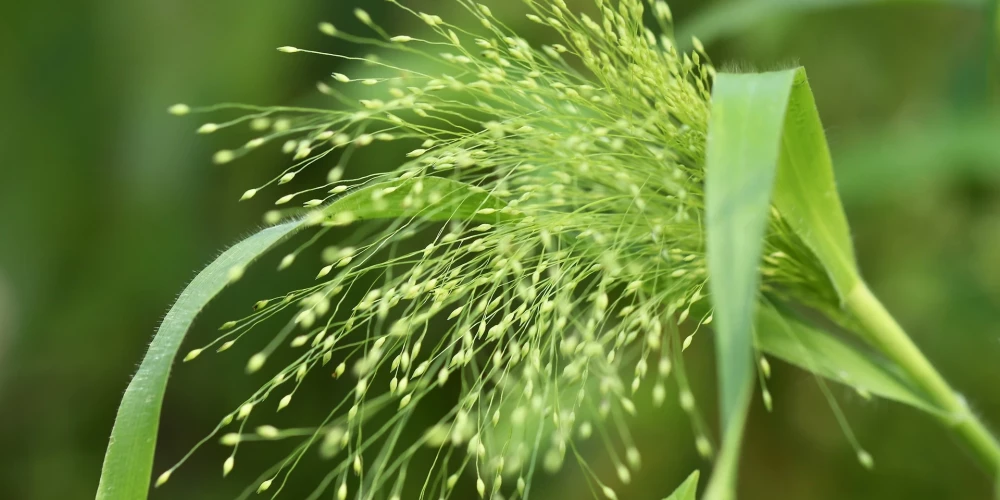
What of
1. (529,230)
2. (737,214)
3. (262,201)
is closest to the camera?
(737,214)

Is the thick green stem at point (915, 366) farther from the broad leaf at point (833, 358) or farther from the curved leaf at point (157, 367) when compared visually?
the curved leaf at point (157, 367)

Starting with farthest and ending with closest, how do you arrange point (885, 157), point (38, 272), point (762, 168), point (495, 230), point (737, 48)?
point (38, 272) < point (737, 48) < point (885, 157) < point (495, 230) < point (762, 168)

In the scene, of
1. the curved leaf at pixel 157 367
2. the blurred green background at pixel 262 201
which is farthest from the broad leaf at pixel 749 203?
the blurred green background at pixel 262 201

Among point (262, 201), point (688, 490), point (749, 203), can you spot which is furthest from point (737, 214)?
point (262, 201)

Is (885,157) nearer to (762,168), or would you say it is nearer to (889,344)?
(889,344)

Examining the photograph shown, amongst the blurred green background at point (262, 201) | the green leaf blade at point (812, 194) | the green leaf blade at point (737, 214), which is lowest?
the blurred green background at point (262, 201)

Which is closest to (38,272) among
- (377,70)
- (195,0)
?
(195,0)

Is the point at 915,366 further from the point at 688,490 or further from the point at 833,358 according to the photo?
the point at 688,490
